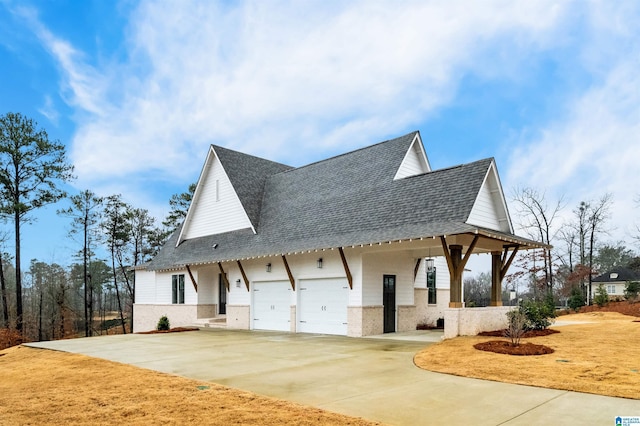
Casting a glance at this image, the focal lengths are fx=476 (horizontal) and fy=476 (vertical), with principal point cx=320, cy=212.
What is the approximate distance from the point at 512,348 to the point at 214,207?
18.7 meters

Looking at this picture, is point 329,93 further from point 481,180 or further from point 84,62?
point 84,62

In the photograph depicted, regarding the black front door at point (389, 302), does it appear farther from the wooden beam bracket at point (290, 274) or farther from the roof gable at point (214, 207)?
the roof gable at point (214, 207)

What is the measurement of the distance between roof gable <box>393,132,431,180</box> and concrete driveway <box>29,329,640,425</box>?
779 cm

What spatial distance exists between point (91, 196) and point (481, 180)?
111 ft

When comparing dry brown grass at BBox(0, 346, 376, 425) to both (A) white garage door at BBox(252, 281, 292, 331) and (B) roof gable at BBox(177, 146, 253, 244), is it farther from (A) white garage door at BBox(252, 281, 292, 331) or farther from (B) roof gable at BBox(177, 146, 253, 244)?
(B) roof gable at BBox(177, 146, 253, 244)

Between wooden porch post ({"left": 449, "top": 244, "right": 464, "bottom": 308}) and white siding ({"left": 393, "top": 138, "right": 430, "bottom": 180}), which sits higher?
white siding ({"left": 393, "top": 138, "right": 430, "bottom": 180})

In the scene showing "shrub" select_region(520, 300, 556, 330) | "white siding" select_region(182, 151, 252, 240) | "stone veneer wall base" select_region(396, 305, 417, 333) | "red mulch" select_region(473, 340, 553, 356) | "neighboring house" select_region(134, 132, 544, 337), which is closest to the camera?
"red mulch" select_region(473, 340, 553, 356)

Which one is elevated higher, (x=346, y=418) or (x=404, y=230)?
(x=404, y=230)

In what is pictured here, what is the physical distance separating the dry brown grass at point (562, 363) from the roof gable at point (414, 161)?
8.38 metres

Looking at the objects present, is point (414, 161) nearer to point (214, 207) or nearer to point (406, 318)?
point (406, 318)

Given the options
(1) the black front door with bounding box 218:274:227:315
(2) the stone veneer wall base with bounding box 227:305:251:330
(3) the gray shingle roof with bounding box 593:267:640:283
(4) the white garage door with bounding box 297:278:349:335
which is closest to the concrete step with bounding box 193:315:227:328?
(1) the black front door with bounding box 218:274:227:315

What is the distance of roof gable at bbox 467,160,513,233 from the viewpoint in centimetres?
1619

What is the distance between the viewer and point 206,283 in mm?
25844

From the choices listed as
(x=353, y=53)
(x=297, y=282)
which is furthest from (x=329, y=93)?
(x=297, y=282)
